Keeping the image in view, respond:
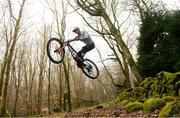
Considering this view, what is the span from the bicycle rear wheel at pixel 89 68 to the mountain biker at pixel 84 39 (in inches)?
33.5

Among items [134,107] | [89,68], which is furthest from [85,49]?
[134,107]

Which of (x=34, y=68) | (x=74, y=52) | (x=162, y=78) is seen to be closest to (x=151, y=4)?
(x=162, y=78)

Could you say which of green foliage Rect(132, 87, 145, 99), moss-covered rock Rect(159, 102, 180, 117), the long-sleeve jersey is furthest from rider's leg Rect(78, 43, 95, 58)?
green foliage Rect(132, 87, 145, 99)

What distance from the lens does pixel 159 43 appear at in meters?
17.6

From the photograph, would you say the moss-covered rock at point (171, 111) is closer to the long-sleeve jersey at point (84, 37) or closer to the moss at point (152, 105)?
the moss at point (152, 105)

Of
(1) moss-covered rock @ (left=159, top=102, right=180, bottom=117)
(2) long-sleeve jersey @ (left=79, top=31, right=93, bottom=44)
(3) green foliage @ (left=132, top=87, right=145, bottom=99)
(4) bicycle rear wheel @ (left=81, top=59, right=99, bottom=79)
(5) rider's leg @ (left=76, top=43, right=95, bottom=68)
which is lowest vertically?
(1) moss-covered rock @ (left=159, top=102, right=180, bottom=117)

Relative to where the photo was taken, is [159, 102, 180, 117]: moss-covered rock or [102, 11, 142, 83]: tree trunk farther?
[102, 11, 142, 83]: tree trunk

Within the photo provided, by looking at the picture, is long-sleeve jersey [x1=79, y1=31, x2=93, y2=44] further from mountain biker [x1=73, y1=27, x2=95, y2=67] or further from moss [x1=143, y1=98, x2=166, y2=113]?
moss [x1=143, y1=98, x2=166, y2=113]

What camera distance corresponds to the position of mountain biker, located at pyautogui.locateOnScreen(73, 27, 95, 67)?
9.89 metres

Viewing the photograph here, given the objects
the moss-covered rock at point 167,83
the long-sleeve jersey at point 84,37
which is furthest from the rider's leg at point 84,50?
the moss-covered rock at point 167,83

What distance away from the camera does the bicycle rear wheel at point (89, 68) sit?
468 inches

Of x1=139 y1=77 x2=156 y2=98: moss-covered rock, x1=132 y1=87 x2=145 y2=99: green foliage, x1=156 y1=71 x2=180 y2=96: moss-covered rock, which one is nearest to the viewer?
x1=156 y1=71 x2=180 y2=96: moss-covered rock

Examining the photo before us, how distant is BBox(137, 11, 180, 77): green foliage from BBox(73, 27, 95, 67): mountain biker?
588 centimetres

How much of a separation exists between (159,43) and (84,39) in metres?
8.49
